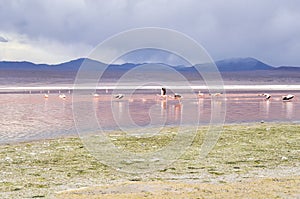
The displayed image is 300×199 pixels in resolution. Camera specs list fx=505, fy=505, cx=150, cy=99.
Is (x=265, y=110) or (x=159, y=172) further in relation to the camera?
(x=265, y=110)

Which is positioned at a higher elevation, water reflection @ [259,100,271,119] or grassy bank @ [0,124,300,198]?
grassy bank @ [0,124,300,198]

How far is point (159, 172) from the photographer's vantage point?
41.0ft

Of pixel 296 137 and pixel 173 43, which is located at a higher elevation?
pixel 173 43

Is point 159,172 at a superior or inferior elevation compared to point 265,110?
superior

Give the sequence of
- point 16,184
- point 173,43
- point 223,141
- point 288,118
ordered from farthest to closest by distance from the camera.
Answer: point 288,118 → point 223,141 → point 173,43 → point 16,184

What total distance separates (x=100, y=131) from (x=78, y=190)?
42.5 feet

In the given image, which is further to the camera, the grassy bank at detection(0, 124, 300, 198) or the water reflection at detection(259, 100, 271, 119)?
the water reflection at detection(259, 100, 271, 119)

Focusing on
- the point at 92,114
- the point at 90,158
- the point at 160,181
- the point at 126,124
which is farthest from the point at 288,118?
the point at 160,181

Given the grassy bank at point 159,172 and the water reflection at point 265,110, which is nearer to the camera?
the grassy bank at point 159,172

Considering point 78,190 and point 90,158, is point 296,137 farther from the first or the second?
point 78,190

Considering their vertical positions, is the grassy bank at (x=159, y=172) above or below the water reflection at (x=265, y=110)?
above

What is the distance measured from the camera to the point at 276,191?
9.95 meters

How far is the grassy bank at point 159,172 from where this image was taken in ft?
32.8

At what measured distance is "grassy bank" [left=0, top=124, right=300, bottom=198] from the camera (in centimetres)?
1000
